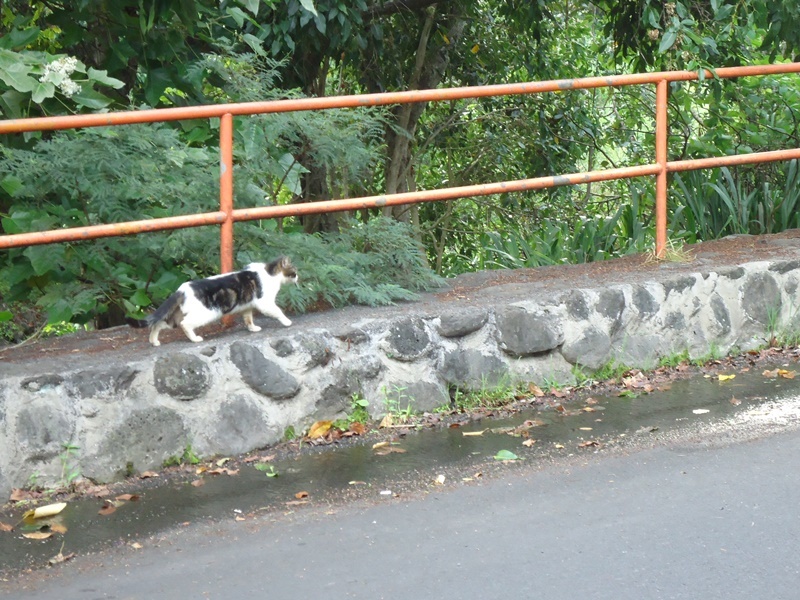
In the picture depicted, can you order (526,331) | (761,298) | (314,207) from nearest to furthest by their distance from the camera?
(314,207) < (526,331) < (761,298)

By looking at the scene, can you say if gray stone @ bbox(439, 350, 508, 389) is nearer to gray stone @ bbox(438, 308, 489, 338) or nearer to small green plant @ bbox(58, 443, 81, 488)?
gray stone @ bbox(438, 308, 489, 338)

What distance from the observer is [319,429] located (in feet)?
18.5

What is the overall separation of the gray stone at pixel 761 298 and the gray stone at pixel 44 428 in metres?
4.03

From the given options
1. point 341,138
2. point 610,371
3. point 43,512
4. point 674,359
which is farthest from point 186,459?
point 674,359

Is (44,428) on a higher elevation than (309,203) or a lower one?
lower

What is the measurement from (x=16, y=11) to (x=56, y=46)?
35 centimetres

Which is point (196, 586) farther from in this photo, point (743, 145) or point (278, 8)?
point (743, 145)

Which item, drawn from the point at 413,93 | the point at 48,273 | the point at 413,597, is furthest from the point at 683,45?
the point at 413,597

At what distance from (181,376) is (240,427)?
38 cm

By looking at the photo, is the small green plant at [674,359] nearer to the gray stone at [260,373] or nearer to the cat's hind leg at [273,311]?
the cat's hind leg at [273,311]

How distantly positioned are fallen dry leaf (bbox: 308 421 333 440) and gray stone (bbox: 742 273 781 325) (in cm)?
279

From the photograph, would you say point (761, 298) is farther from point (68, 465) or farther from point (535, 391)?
point (68, 465)

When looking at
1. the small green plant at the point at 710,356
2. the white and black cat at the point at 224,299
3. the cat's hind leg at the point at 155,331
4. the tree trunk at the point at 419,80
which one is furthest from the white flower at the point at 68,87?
the tree trunk at the point at 419,80

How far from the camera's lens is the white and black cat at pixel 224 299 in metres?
5.54
